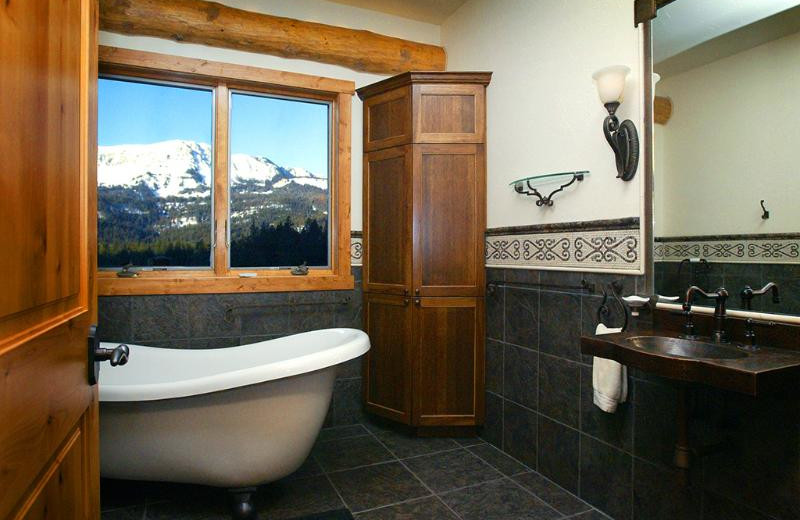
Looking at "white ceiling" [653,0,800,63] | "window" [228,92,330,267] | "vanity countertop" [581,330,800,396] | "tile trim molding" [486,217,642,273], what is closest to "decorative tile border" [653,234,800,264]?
"tile trim molding" [486,217,642,273]

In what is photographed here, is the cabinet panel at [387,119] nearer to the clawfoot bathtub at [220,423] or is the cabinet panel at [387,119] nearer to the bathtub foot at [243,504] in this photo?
the clawfoot bathtub at [220,423]

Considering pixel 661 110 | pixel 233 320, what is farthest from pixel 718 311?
pixel 233 320

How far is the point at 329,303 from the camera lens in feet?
10.5

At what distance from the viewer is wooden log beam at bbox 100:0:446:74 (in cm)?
274

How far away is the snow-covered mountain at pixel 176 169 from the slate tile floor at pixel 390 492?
5.65 feet

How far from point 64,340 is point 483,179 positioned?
2.53 metres

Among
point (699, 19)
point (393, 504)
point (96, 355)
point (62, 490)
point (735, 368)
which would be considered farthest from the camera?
point (393, 504)

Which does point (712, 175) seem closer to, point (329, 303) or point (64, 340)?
point (64, 340)

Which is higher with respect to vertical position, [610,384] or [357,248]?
[357,248]

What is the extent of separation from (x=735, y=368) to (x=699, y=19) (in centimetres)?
135

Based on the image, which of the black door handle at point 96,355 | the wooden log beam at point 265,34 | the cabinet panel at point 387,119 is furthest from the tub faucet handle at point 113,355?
the wooden log beam at point 265,34

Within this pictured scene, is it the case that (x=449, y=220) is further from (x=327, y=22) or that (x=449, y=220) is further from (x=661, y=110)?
(x=327, y=22)

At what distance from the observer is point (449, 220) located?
9.70 ft

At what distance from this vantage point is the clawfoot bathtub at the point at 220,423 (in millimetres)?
1945
